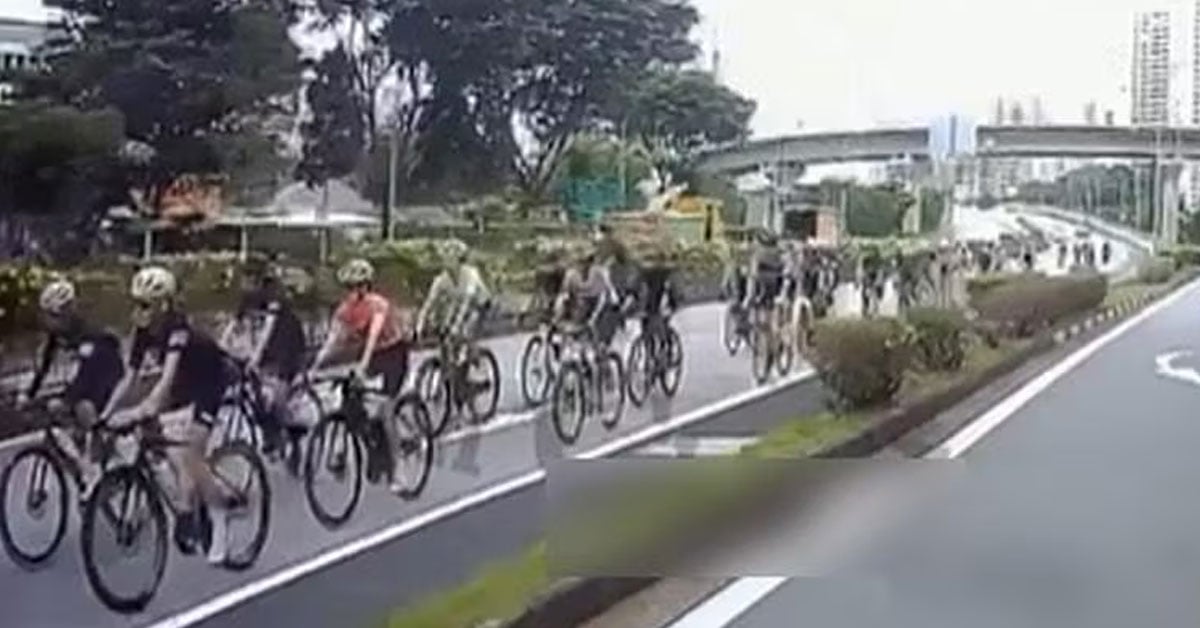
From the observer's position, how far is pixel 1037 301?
3.08 metres

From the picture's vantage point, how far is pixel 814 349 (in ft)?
9.20

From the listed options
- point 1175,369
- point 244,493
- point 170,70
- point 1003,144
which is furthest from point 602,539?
point 1175,369

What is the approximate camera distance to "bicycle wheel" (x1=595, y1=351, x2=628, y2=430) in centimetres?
242

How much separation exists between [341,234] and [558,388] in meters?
0.44

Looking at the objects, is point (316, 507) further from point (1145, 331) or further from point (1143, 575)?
point (1145, 331)

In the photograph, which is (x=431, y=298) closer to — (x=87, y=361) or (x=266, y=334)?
(x=266, y=334)

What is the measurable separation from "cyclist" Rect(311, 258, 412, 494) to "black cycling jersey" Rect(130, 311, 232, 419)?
0.16 meters

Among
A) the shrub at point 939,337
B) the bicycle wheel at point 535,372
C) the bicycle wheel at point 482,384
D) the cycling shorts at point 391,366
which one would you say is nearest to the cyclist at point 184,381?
the cycling shorts at point 391,366

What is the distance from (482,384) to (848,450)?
48 centimetres

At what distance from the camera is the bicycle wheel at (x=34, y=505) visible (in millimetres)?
1813

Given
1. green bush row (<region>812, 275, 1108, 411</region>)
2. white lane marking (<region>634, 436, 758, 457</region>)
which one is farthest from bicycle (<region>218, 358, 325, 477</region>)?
green bush row (<region>812, 275, 1108, 411</region>)

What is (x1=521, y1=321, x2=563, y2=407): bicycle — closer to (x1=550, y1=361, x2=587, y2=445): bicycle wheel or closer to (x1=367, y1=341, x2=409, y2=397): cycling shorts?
(x1=550, y1=361, x2=587, y2=445): bicycle wheel

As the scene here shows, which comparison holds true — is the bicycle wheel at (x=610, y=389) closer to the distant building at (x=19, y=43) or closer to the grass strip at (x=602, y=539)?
the grass strip at (x=602, y=539)

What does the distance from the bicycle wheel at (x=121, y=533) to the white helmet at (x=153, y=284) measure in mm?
176
